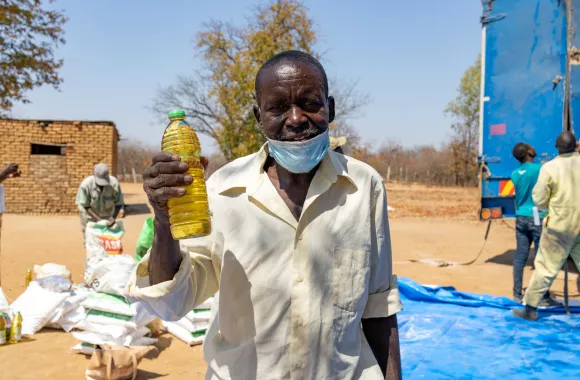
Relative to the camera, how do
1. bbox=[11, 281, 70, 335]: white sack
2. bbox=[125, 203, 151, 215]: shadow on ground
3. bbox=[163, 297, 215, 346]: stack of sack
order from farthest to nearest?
bbox=[125, 203, 151, 215]: shadow on ground
bbox=[11, 281, 70, 335]: white sack
bbox=[163, 297, 215, 346]: stack of sack

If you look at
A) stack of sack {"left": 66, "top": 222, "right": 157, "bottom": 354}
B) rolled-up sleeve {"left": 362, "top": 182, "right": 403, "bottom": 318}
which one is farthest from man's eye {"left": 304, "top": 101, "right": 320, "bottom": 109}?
stack of sack {"left": 66, "top": 222, "right": 157, "bottom": 354}

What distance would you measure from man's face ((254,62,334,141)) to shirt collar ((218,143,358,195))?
4.0 inches

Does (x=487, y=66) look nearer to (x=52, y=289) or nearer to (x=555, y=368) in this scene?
(x=555, y=368)

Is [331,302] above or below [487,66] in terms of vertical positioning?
below

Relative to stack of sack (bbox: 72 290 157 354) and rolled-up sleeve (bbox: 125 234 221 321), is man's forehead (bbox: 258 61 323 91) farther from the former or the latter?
stack of sack (bbox: 72 290 157 354)

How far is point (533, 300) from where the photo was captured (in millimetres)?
4840

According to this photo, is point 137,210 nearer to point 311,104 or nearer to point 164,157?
point 311,104

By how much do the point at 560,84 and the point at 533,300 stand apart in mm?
3187

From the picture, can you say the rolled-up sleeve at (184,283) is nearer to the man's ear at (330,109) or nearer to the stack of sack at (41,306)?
the man's ear at (330,109)

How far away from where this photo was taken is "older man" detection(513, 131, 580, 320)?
4.81 metres

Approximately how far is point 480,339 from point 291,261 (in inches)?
147

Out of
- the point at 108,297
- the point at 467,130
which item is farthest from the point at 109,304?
the point at 467,130

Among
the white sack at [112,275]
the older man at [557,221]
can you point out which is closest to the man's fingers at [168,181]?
the white sack at [112,275]

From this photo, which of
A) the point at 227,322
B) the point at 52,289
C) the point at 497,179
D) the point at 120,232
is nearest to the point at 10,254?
the point at 120,232
